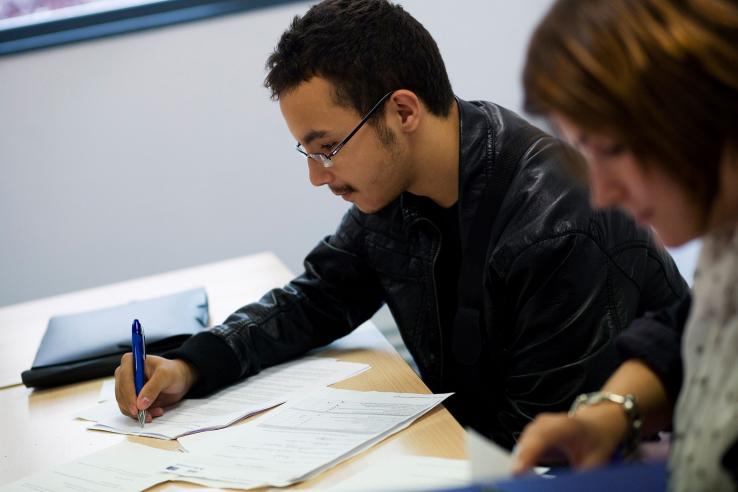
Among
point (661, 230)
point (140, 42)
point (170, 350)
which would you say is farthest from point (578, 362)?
point (140, 42)

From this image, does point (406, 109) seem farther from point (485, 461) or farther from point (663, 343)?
point (485, 461)

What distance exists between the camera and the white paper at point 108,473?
1.09m

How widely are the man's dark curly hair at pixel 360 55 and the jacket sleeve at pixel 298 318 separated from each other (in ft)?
0.87

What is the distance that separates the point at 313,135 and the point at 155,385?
1.55 feet

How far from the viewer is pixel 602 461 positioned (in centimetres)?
82

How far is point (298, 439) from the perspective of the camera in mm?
1137

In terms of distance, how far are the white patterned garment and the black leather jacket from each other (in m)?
A: 0.48

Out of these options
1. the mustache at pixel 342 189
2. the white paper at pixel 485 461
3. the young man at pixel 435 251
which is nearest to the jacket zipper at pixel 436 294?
the young man at pixel 435 251

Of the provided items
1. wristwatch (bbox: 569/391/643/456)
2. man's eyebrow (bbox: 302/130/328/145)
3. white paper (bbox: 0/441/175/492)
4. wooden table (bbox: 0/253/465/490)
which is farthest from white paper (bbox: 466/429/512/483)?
man's eyebrow (bbox: 302/130/328/145)

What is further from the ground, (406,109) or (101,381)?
(406,109)

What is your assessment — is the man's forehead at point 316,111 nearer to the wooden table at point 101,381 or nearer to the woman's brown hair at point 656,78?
the wooden table at point 101,381

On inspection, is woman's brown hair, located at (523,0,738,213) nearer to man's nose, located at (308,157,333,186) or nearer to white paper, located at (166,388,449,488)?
white paper, located at (166,388,449,488)

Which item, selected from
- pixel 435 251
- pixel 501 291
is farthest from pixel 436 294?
pixel 501 291

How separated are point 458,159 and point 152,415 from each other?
64 cm
